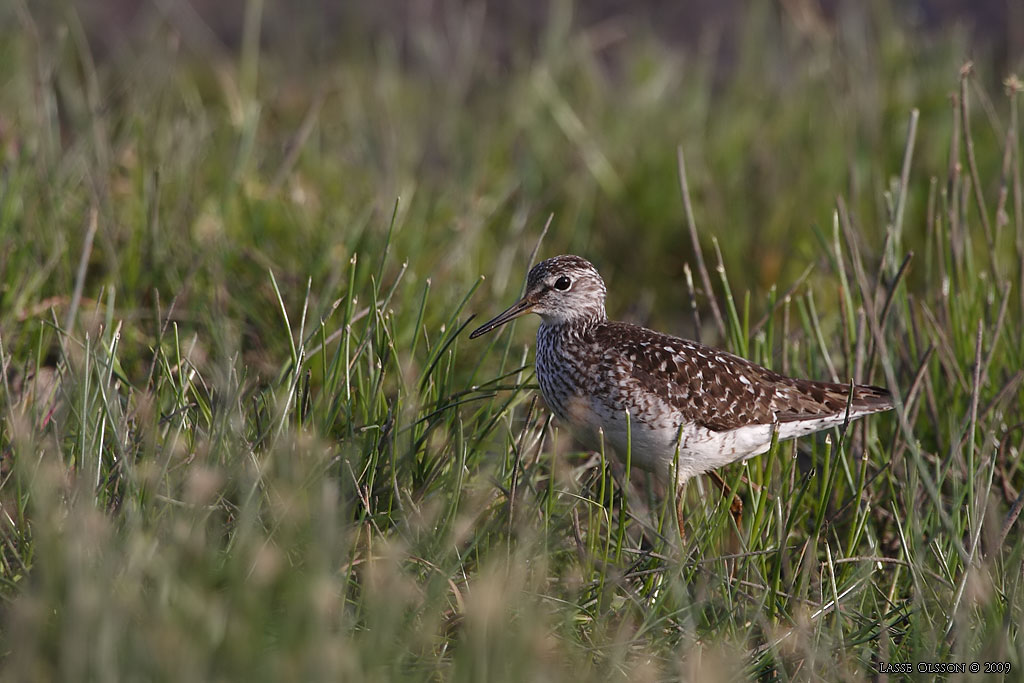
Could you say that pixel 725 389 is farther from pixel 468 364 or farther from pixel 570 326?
pixel 468 364

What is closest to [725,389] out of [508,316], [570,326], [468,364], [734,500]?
[734,500]

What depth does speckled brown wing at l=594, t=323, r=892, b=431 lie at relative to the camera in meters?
4.48

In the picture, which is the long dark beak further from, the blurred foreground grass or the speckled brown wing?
the speckled brown wing

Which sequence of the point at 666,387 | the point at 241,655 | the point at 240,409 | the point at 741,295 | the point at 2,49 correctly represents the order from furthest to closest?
the point at 2,49 < the point at 741,295 < the point at 666,387 < the point at 240,409 < the point at 241,655

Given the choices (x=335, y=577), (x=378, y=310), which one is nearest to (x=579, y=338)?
(x=378, y=310)

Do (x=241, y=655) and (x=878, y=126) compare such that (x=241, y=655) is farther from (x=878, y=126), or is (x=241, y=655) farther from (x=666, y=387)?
(x=878, y=126)

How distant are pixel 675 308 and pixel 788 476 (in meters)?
2.71

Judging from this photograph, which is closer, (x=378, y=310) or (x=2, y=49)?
(x=378, y=310)

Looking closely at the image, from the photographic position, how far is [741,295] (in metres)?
6.78

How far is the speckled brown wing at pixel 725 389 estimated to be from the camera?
4.48 meters

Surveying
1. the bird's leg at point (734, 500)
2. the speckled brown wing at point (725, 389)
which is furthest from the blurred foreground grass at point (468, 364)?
the speckled brown wing at point (725, 389)

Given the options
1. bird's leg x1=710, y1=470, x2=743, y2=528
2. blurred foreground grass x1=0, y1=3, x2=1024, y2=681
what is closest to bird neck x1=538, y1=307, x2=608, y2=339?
blurred foreground grass x1=0, y1=3, x2=1024, y2=681

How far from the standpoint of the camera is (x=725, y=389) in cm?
454

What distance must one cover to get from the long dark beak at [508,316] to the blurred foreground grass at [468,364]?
Result: 24 cm
